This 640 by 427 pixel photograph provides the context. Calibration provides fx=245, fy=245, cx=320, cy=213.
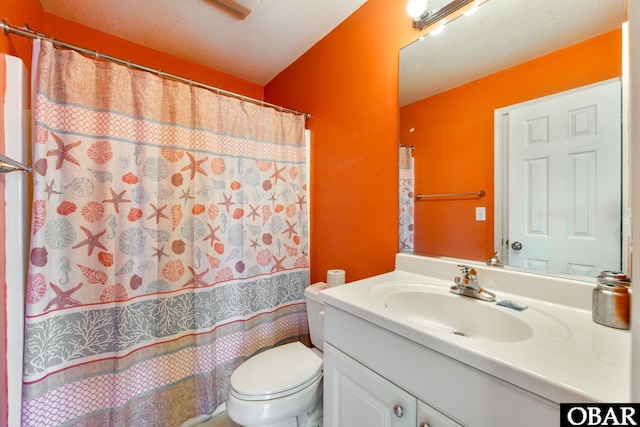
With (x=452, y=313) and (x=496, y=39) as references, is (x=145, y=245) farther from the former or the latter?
(x=496, y=39)

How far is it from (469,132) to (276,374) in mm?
1396

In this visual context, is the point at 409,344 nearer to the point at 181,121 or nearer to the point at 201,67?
the point at 181,121

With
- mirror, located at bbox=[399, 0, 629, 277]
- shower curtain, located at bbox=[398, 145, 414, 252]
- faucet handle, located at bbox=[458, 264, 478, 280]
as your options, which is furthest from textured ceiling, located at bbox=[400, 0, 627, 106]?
faucet handle, located at bbox=[458, 264, 478, 280]

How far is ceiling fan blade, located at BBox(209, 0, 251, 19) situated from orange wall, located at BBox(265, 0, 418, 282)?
512 mm

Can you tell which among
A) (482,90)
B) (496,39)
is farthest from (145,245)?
(496,39)

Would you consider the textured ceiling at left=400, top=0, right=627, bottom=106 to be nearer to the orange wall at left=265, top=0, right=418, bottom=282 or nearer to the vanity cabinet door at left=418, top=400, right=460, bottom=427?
the orange wall at left=265, top=0, right=418, bottom=282

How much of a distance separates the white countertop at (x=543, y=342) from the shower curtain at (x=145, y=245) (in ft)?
2.64

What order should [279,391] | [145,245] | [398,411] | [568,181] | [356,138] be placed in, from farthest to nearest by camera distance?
[356,138], [145,245], [279,391], [568,181], [398,411]

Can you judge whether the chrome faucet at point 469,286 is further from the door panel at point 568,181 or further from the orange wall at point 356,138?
the orange wall at point 356,138

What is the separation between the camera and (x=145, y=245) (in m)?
1.22

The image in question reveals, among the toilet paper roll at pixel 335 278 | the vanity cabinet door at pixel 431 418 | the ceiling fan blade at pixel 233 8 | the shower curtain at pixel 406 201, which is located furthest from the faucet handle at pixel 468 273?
the ceiling fan blade at pixel 233 8

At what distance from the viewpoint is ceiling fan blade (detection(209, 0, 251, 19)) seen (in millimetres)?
1350

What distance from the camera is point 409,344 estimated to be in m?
0.67

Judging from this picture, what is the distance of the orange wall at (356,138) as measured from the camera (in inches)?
51.0
